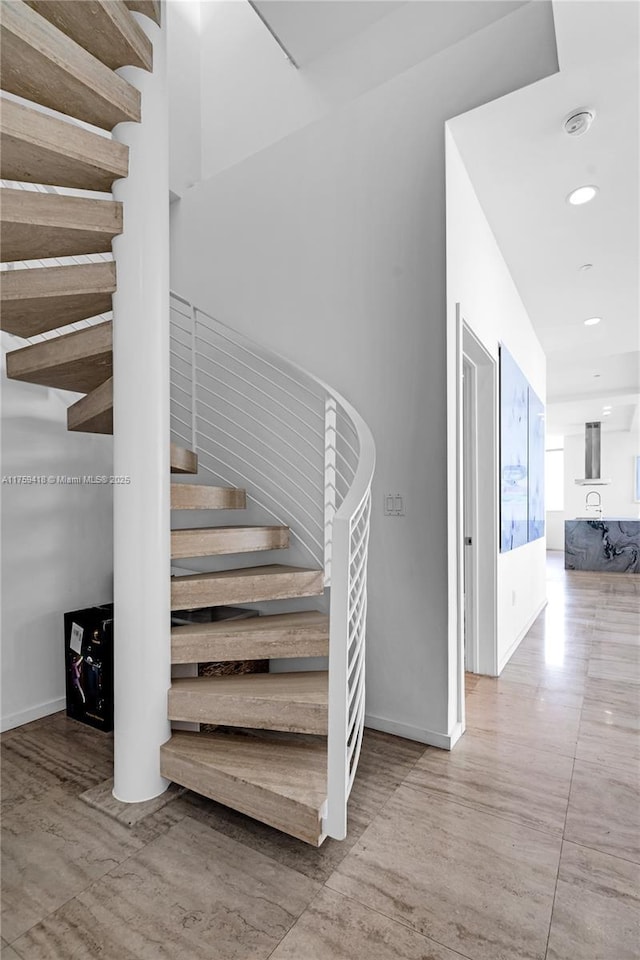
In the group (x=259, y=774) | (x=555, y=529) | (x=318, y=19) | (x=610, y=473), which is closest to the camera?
(x=259, y=774)

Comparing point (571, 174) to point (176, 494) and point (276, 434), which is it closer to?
point (276, 434)

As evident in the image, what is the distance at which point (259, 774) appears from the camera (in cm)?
180

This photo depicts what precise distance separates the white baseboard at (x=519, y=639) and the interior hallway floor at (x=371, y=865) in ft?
3.17

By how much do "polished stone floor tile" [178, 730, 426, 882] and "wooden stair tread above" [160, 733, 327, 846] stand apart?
9 cm

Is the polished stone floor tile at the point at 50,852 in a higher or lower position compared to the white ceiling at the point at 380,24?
lower

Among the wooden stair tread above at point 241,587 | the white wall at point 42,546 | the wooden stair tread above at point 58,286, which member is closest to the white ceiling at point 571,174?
the wooden stair tread above at point 58,286

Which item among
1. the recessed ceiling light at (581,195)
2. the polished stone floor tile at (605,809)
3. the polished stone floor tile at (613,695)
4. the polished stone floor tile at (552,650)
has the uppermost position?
the recessed ceiling light at (581,195)

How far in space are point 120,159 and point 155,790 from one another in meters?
2.49

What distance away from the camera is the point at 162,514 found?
2082 millimetres

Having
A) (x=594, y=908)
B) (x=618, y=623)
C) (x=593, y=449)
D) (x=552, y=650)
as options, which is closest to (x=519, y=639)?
(x=552, y=650)

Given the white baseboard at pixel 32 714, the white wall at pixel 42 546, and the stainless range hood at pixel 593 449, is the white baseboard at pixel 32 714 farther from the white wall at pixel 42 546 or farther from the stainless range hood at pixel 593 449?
the stainless range hood at pixel 593 449

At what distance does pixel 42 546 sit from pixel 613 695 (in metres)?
3.46

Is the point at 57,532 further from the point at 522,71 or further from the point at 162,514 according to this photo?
the point at 522,71

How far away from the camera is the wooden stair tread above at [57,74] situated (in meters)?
1.62
